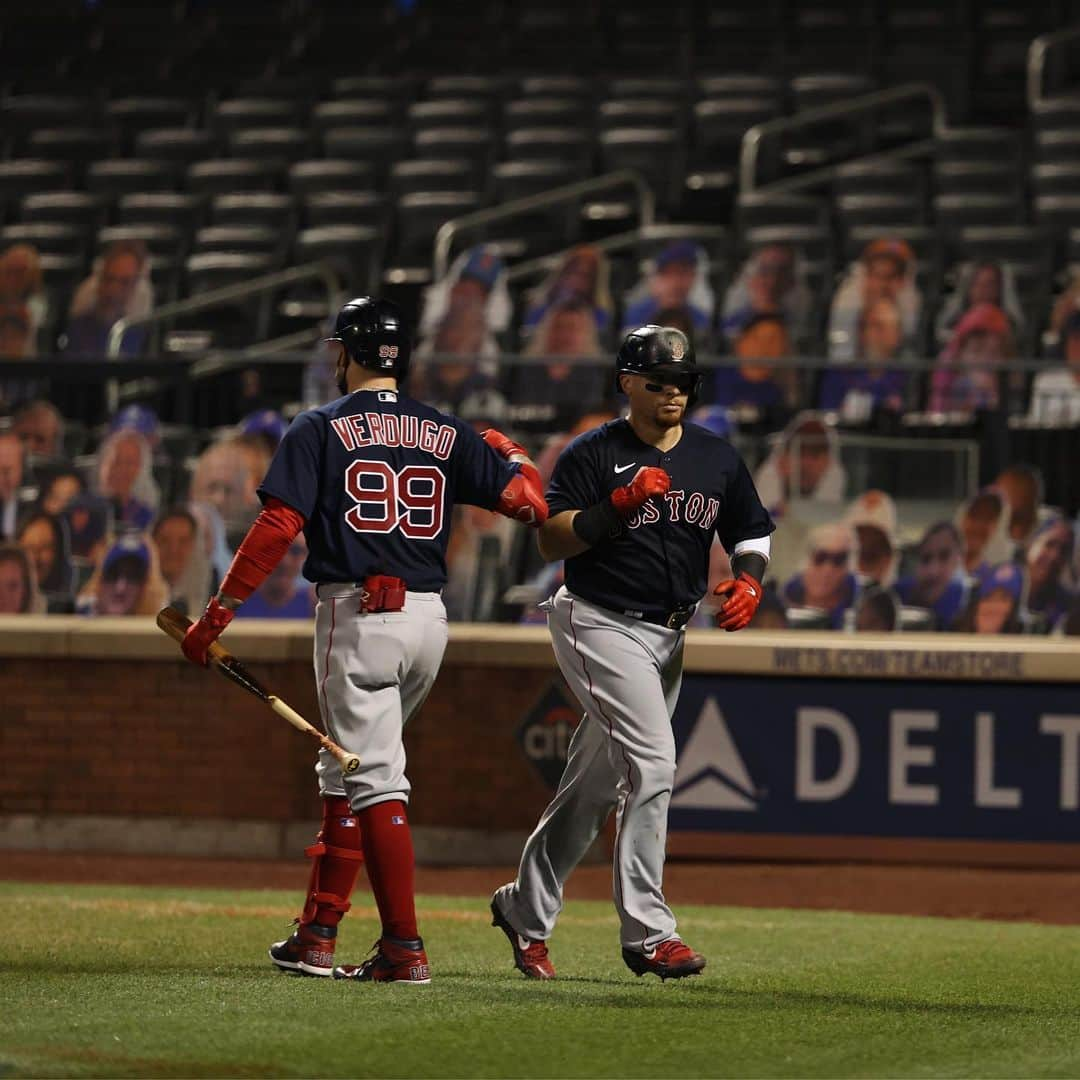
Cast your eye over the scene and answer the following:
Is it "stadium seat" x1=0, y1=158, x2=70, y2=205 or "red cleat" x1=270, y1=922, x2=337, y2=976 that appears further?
"stadium seat" x1=0, y1=158, x2=70, y2=205

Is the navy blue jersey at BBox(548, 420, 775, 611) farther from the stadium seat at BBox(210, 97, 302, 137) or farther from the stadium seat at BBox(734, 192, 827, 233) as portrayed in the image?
the stadium seat at BBox(210, 97, 302, 137)

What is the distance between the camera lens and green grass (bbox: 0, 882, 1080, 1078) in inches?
174

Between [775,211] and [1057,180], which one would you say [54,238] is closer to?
[775,211]

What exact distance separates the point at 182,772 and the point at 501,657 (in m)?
1.69

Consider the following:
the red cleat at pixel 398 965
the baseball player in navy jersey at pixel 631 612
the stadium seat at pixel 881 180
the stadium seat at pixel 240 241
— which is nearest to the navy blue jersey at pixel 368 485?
the baseball player in navy jersey at pixel 631 612

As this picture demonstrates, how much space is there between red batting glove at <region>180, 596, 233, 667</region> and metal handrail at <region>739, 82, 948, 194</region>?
991cm

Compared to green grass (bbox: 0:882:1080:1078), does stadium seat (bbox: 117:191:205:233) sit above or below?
above

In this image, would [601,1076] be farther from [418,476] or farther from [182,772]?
[182,772]

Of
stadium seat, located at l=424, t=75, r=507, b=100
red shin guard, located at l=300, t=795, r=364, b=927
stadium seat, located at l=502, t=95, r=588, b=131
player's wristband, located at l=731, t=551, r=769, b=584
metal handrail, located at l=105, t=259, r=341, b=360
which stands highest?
stadium seat, located at l=424, t=75, r=507, b=100

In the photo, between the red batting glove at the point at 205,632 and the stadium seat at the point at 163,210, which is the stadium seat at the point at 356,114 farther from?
the red batting glove at the point at 205,632

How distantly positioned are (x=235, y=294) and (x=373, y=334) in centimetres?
880

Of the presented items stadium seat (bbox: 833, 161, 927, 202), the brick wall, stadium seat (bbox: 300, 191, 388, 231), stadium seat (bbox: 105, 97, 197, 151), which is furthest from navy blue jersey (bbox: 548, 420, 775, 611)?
stadium seat (bbox: 105, 97, 197, 151)

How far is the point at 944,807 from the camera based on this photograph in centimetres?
982

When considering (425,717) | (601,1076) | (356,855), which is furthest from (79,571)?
(601,1076)
